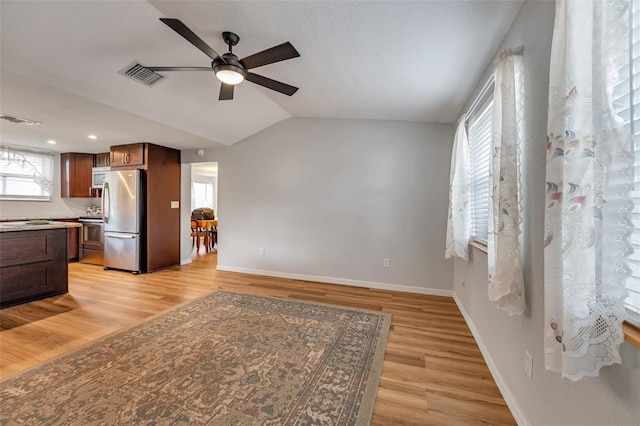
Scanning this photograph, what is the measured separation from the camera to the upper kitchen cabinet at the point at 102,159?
535cm

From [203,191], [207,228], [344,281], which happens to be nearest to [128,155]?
[207,228]

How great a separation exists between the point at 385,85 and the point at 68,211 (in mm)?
6936

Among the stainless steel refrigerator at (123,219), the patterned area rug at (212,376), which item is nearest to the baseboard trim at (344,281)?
the patterned area rug at (212,376)

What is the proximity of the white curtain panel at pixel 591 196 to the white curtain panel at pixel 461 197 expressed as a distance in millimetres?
1764

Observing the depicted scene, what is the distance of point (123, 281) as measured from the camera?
12.7 ft

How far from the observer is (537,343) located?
130 cm

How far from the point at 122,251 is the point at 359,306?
13.5 ft

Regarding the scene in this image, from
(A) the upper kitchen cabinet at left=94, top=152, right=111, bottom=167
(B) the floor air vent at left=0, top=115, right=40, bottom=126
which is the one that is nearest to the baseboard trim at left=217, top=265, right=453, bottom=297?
(B) the floor air vent at left=0, top=115, right=40, bottom=126

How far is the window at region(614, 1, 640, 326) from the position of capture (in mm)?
788

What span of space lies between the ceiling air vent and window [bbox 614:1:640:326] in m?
3.04

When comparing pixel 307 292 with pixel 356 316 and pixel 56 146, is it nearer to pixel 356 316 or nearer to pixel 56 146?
pixel 356 316

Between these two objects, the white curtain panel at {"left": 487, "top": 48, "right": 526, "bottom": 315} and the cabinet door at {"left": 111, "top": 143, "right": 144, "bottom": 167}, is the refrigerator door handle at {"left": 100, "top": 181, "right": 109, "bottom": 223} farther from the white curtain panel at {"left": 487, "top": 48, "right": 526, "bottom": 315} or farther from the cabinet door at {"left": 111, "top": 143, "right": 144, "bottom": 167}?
the white curtain panel at {"left": 487, "top": 48, "right": 526, "bottom": 315}

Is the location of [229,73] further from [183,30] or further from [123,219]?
[123,219]

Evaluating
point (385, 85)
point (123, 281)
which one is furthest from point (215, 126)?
point (123, 281)
